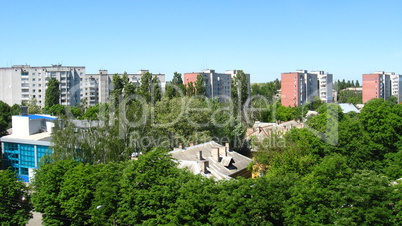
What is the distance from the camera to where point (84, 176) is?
19.9 m

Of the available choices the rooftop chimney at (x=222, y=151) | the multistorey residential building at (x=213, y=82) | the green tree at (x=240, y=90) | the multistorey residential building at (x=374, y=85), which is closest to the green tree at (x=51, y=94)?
→ the multistorey residential building at (x=213, y=82)

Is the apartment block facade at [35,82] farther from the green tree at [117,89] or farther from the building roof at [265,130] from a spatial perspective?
the building roof at [265,130]

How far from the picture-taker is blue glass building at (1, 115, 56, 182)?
37250mm

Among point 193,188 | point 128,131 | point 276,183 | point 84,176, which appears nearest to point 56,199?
point 84,176

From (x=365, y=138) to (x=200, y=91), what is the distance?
35791mm

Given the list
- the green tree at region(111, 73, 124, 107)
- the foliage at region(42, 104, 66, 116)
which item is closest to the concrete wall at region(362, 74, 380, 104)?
the green tree at region(111, 73, 124, 107)

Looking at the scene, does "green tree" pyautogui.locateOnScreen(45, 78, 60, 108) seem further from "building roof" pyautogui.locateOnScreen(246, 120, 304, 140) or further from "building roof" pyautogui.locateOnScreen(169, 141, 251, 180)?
"building roof" pyautogui.locateOnScreen(169, 141, 251, 180)

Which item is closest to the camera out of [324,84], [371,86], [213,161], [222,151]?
[213,161]

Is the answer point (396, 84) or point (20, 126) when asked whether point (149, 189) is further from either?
point (396, 84)

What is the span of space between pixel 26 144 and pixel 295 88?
66753 millimetres

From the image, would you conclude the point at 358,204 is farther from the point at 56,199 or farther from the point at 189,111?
the point at 189,111

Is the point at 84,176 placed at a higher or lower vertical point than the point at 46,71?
lower

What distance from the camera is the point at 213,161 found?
1107 inches

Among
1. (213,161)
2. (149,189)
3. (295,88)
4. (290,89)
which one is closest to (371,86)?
(295,88)
